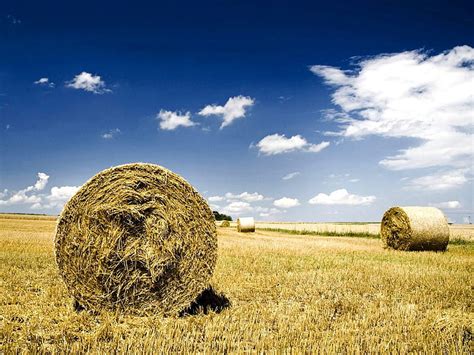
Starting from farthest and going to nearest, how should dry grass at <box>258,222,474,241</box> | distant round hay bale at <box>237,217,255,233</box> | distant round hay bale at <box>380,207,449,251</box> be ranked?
distant round hay bale at <box>237,217,255,233</box> < dry grass at <box>258,222,474,241</box> < distant round hay bale at <box>380,207,449,251</box>

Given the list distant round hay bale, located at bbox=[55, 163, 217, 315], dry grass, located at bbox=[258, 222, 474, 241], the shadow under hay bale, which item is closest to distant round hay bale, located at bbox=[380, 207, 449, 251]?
dry grass, located at bbox=[258, 222, 474, 241]

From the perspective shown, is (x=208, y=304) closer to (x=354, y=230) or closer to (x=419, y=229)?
(x=419, y=229)

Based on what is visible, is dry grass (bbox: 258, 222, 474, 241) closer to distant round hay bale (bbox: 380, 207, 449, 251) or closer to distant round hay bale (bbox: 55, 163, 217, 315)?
distant round hay bale (bbox: 380, 207, 449, 251)

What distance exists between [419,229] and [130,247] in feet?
39.2

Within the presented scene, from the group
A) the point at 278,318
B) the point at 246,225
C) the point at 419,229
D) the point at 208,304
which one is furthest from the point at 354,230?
the point at 278,318

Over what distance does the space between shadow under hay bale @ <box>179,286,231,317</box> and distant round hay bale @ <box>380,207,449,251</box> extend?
33.6 feet

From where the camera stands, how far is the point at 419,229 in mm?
14641

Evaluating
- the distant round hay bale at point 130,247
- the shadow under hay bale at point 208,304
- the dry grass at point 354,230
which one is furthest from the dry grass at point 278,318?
the dry grass at point 354,230

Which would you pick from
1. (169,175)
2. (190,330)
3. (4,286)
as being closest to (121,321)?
(190,330)

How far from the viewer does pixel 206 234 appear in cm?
607

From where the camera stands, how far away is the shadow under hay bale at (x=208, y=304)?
5764 mm

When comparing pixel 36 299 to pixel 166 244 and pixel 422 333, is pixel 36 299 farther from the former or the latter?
pixel 422 333

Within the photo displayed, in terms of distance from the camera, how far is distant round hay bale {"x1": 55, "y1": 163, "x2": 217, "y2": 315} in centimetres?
571

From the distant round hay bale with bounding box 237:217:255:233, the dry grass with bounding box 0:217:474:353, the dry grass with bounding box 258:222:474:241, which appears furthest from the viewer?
the distant round hay bale with bounding box 237:217:255:233
